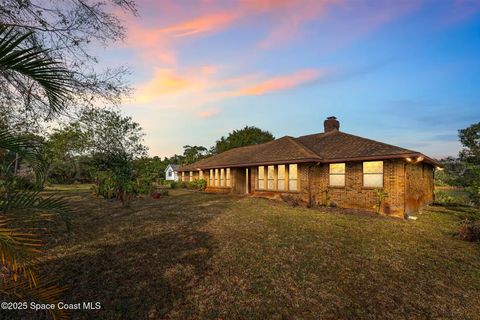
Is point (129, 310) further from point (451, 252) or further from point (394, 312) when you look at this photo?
point (451, 252)

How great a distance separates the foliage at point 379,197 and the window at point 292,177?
5142mm

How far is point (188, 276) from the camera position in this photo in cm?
582

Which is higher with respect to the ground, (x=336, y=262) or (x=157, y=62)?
(x=157, y=62)

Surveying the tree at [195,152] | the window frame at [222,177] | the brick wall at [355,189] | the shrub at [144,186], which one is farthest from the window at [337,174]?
the tree at [195,152]

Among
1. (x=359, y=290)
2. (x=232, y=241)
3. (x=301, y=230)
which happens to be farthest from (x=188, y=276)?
(x=301, y=230)

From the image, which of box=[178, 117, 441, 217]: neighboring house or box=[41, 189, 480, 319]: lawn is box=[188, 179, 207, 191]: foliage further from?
box=[41, 189, 480, 319]: lawn

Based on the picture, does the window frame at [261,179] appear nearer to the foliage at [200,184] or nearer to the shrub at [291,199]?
the shrub at [291,199]

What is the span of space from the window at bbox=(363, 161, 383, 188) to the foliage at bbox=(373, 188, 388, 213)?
36 centimetres

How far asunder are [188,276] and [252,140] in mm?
55173

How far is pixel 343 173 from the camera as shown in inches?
Answer: 616

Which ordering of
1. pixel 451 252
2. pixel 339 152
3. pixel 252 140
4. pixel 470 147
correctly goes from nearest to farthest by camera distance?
pixel 451 252 < pixel 339 152 < pixel 470 147 < pixel 252 140

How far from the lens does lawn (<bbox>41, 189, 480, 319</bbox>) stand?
4750 millimetres

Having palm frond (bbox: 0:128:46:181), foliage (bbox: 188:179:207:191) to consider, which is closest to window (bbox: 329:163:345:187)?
palm frond (bbox: 0:128:46:181)

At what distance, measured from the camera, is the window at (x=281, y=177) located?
18844 mm
